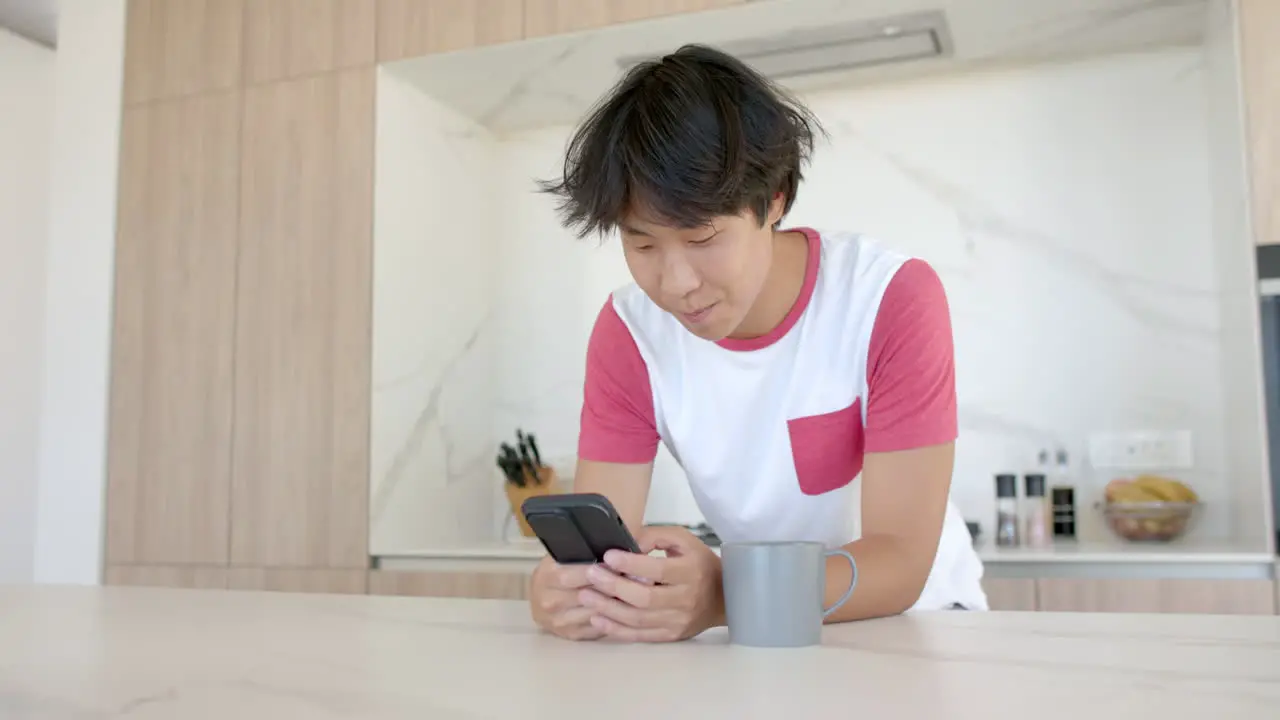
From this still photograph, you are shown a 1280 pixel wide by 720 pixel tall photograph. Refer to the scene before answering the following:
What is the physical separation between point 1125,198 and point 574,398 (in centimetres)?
139

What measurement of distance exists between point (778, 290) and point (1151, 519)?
52.2 inches

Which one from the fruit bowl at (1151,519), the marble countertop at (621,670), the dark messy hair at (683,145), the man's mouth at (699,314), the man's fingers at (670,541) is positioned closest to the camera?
the marble countertop at (621,670)

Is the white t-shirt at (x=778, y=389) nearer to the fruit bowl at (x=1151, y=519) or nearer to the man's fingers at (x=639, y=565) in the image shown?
the man's fingers at (x=639, y=565)

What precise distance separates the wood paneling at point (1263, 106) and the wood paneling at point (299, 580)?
6.45 ft

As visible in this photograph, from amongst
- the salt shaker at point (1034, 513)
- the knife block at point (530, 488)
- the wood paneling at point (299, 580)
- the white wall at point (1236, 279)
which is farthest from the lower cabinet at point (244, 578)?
the white wall at point (1236, 279)

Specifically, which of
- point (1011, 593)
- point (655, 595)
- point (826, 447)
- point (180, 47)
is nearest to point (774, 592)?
point (655, 595)

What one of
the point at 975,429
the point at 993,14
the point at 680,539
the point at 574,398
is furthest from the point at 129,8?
the point at 680,539

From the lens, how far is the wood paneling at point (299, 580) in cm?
259

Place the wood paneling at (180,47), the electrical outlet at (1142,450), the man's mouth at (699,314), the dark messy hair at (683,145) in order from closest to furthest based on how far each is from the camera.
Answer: the dark messy hair at (683,145) → the man's mouth at (699,314) → the electrical outlet at (1142,450) → the wood paneling at (180,47)

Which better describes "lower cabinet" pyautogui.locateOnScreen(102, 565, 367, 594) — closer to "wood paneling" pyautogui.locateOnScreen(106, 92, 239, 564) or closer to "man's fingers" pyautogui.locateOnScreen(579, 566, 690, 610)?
"wood paneling" pyautogui.locateOnScreen(106, 92, 239, 564)

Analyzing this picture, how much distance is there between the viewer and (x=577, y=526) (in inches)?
34.8

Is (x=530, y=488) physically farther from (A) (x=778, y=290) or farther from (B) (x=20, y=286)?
(B) (x=20, y=286)

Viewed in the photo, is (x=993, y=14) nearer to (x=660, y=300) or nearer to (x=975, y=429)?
(x=975, y=429)

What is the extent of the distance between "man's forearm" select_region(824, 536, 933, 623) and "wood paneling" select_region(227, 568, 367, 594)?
173 centimetres
